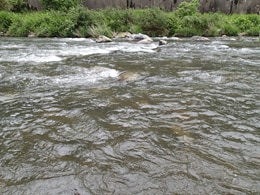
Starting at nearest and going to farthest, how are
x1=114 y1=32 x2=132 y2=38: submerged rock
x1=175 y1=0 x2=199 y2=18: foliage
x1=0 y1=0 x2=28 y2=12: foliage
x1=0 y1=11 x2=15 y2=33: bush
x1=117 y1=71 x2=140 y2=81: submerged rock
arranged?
x1=117 y1=71 x2=140 y2=81: submerged rock → x1=114 y1=32 x2=132 y2=38: submerged rock → x1=0 y1=11 x2=15 y2=33: bush → x1=175 y1=0 x2=199 y2=18: foliage → x1=0 y1=0 x2=28 y2=12: foliage

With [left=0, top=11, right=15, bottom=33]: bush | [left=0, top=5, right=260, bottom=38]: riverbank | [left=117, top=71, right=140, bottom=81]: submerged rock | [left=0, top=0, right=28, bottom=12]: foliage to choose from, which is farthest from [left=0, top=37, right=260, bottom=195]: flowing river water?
[left=0, top=0, right=28, bottom=12]: foliage

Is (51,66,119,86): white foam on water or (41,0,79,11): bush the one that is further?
(41,0,79,11): bush

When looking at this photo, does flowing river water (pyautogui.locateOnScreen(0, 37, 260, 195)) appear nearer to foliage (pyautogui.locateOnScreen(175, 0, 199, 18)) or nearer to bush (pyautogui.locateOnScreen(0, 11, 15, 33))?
foliage (pyautogui.locateOnScreen(175, 0, 199, 18))

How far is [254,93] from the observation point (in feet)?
16.1

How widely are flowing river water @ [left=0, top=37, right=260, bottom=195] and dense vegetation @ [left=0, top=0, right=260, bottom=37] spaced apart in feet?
44.0

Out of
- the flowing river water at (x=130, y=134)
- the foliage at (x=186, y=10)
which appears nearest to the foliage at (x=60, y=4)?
the foliage at (x=186, y=10)

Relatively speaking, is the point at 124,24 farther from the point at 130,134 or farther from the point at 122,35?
the point at 130,134

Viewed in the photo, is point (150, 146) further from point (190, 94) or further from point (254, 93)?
point (254, 93)

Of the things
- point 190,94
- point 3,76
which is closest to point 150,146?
point 190,94

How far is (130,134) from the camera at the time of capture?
11.0 feet

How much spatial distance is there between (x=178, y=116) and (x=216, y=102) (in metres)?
0.99

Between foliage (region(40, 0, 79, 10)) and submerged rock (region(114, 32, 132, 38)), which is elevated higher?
foliage (region(40, 0, 79, 10))

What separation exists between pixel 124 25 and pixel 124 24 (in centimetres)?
17

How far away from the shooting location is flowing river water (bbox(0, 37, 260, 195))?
7.88 feet
